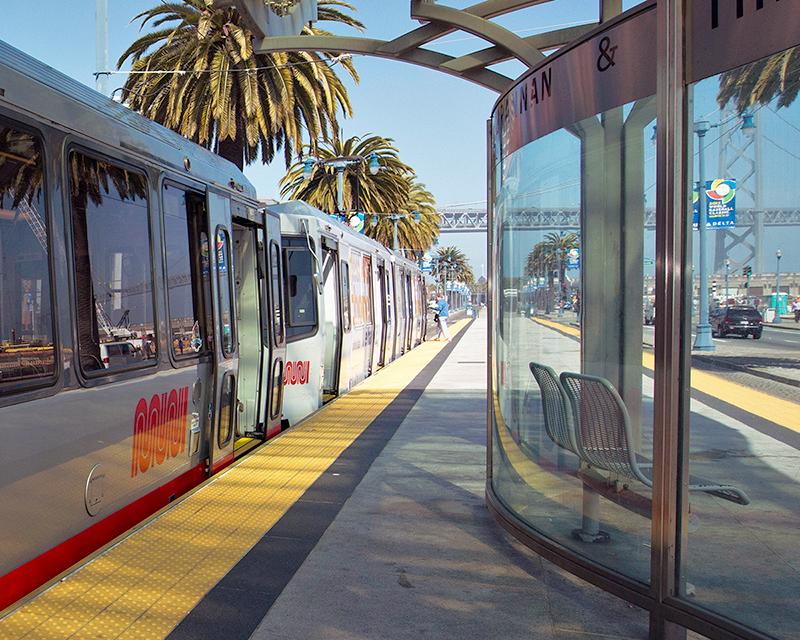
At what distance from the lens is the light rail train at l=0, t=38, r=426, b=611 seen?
4.08m

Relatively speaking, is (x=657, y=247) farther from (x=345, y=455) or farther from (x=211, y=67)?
(x=211, y=67)

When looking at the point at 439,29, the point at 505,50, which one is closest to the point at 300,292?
the point at 439,29

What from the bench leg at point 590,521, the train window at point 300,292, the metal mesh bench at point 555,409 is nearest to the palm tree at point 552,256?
the metal mesh bench at point 555,409

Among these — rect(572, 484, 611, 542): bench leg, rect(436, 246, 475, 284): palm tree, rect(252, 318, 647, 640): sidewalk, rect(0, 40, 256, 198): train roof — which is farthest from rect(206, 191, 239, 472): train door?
rect(436, 246, 475, 284): palm tree

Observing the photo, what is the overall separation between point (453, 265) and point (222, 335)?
115m

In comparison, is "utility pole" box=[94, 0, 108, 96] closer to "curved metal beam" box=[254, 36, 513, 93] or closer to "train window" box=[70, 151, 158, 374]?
"curved metal beam" box=[254, 36, 513, 93]

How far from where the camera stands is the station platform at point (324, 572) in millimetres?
3912

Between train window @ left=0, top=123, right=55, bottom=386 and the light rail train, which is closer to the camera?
train window @ left=0, top=123, right=55, bottom=386

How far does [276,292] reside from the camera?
9.03m

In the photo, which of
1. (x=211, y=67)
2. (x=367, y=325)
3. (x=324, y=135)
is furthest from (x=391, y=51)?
(x=324, y=135)

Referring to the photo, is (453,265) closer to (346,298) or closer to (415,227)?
(415,227)

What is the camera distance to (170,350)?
5.93m

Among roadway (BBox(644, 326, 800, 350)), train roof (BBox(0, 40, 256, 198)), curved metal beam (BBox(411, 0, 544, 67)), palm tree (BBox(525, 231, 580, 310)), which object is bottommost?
roadway (BBox(644, 326, 800, 350))

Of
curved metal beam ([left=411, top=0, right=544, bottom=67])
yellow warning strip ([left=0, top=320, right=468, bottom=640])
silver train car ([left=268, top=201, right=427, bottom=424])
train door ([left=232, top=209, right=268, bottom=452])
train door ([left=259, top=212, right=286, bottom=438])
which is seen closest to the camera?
yellow warning strip ([left=0, top=320, right=468, bottom=640])
